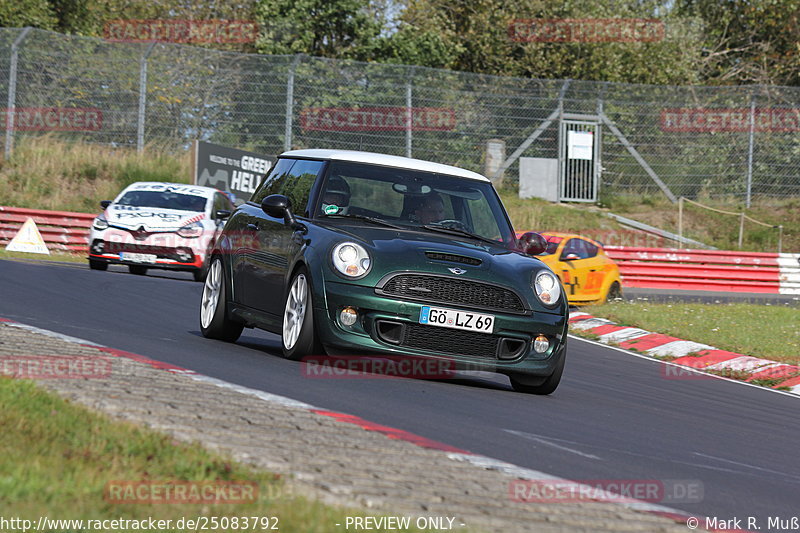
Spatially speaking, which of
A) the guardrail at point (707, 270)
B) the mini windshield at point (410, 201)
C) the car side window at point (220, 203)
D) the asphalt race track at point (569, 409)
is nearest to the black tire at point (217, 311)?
the asphalt race track at point (569, 409)

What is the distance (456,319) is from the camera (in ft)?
27.9

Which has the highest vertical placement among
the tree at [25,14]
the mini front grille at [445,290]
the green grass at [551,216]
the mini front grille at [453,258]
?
the tree at [25,14]

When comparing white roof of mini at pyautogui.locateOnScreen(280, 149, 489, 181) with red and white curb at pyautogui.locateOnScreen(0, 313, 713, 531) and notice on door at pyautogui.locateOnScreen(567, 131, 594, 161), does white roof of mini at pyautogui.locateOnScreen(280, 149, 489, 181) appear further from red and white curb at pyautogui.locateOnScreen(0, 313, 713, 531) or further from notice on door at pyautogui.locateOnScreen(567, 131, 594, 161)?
notice on door at pyautogui.locateOnScreen(567, 131, 594, 161)

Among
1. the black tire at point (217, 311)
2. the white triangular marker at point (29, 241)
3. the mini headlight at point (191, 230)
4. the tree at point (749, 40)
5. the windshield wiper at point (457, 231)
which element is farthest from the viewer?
the tree at point (749, 40)

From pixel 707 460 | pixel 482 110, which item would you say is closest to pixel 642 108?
pixel 482 110

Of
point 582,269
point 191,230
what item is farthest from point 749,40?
point 191,230

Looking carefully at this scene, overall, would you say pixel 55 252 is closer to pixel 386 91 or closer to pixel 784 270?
pixel 386 91

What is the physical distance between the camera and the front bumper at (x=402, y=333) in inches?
333

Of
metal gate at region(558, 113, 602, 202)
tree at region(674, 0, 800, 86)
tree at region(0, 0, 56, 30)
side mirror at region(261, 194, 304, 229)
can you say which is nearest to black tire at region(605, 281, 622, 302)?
metal gate at region(558, 113, 602, 202)

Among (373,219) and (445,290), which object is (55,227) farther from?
(445,290)

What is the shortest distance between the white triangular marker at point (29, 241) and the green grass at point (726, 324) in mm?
11257

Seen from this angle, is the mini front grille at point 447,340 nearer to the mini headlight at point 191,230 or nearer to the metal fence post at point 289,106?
the mini headlight at point 191,230

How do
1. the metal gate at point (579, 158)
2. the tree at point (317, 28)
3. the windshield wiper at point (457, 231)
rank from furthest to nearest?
the tree at point (317, 28) → the metal gate at point (579, 158) → the windshield wiper at point (457, 231)

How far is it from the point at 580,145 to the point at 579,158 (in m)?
0.72
